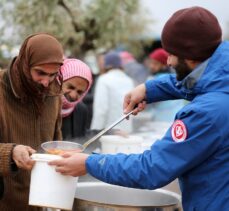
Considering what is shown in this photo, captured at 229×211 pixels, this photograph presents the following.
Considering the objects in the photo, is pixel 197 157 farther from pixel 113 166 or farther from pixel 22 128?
pixel 22 128

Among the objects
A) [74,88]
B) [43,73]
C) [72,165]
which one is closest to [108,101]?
[74,88]

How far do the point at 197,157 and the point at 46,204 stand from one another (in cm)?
67

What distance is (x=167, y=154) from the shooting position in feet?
6.71

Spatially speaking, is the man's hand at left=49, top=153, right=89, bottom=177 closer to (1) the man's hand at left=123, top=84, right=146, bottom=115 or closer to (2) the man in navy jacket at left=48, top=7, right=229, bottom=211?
(2) the man in navy jacket at left=48, top=7, right=229, bottom=211

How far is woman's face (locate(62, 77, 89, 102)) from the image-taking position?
3.47 m

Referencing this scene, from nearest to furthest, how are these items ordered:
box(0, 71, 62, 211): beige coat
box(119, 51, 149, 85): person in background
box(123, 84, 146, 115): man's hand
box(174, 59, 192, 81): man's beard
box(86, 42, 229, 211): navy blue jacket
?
box(86, 42, 229, 211): navy blue jacket → box(174, 59, 192, 81): man's beard → box(0, 71, 62, 211): beige coat → box(123, 84, 146, 115): man's hand → box(119, 51, 149, 85): person in background

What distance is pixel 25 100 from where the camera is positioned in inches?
102

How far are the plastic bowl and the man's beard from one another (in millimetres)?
551

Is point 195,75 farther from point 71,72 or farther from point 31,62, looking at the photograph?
point 71,72

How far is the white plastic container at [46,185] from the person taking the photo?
2252 mm

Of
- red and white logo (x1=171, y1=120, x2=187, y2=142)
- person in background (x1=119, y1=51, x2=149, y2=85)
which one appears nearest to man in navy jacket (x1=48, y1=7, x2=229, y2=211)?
red and white logo (x1=171, y1=120, x2=187, y2=142)

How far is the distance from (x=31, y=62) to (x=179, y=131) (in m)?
0.87

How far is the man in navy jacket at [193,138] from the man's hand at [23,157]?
0.51 ft

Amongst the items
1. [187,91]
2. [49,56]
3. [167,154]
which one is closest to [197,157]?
[167,154]
